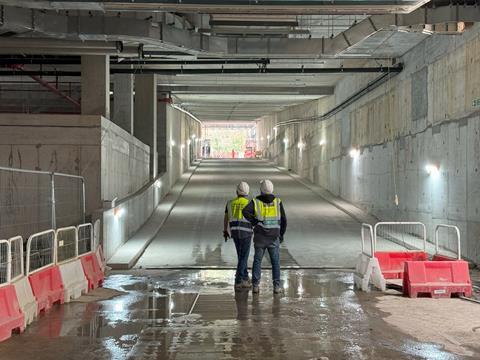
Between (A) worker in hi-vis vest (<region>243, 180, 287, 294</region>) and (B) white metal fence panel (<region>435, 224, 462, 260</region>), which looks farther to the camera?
(B) white metal fence panel (<region>435, 224, 462, 260</region>)

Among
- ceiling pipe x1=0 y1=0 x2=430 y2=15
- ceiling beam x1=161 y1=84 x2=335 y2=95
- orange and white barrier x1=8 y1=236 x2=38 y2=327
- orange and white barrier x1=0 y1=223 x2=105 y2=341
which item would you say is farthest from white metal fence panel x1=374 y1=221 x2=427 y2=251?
ceiling beam x1=161 y1=84 x2=335 y2=95

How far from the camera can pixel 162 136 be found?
28.5 m

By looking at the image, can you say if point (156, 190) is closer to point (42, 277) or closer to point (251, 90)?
point (251, 90)

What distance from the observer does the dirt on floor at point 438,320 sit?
6.48 m

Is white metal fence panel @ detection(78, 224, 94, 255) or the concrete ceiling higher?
the concrete ceiling

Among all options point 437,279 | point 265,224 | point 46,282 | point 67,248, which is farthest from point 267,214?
point 46,282

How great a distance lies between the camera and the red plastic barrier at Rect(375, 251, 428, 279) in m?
10.6

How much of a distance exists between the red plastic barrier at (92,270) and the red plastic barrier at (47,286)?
44.9 inches

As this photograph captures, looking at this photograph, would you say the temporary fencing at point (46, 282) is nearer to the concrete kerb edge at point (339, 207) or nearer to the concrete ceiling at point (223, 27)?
the concrete ceiling at point (223, 27)

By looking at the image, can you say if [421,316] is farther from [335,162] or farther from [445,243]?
[335,162]

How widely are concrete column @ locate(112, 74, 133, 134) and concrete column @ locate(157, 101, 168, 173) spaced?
5.44 metres

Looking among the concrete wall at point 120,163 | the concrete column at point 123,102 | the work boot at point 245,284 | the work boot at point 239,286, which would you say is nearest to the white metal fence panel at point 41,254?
the work boot at point 239,286

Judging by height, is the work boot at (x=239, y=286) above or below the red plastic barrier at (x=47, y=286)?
below

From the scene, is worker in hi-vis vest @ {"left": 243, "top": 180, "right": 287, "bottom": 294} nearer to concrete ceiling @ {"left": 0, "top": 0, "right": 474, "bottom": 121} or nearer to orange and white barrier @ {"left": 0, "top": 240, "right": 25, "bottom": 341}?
concrete ceiling @ {"left": 0, "top": 0, "right": 474, "bottom": 121}
